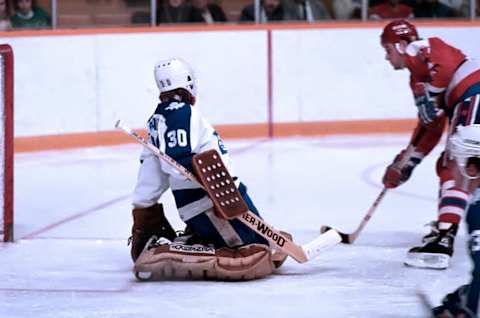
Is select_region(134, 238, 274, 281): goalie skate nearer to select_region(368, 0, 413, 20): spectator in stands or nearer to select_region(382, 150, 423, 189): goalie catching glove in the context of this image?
select_region(382, 150, 423, 189): goalie catching glove

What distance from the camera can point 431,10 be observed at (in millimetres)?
9328

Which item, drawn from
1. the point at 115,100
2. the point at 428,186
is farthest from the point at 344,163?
Answer: the point at 115,100

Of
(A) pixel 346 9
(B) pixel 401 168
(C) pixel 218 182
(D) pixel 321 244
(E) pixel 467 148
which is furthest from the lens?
(A) pixel 346 9

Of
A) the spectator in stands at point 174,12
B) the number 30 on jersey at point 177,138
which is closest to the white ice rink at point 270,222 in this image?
the number 30 on jersey at point 177,138

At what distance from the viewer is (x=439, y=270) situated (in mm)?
4535

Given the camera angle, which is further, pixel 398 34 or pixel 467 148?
pixel 398 34

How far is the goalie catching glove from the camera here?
197 inches

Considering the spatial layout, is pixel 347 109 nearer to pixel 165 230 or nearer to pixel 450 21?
pixel 450 21

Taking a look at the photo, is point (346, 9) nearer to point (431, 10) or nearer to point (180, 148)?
point (431, 10)

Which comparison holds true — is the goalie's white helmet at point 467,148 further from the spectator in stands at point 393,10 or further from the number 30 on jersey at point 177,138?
the spectator in stands at point 393,10

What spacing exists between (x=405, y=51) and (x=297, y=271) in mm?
938

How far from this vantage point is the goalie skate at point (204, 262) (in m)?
4.26

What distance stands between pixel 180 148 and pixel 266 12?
15.6ft

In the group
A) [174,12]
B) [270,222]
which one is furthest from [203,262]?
[174,12]
